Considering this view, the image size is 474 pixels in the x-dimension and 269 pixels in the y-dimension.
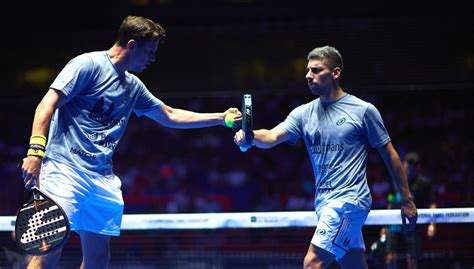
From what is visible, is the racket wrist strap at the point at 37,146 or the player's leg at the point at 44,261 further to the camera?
the player's leg at the point at 44,261

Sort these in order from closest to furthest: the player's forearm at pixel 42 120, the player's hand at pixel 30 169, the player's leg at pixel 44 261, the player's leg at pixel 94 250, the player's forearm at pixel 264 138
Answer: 1. the player's hand at pixel 30 169
2. the player's forearm at pixel 42 120
3. the player's leg at pixel 44 261
4. the player's leg at pixel 94 250
5. the player's forearm at pixel 264 138

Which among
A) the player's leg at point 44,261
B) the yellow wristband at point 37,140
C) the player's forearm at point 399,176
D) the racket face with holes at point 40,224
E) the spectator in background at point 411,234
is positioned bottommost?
the spectator in background at point 411,234

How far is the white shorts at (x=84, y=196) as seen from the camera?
455 cm

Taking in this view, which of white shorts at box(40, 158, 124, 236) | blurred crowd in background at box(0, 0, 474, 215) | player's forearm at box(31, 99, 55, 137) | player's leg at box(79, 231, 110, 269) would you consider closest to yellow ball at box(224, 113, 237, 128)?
white shorts at box(40, 158, 124, 236)

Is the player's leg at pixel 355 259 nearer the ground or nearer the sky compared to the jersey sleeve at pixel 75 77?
nearer the ground

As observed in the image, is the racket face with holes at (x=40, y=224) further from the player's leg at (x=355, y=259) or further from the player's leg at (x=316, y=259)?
the player's leg at (x=355, y=259)

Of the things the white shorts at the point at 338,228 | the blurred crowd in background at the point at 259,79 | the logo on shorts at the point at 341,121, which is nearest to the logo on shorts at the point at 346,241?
the white shorts at the point at 338,228

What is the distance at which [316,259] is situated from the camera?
4852 millimetres

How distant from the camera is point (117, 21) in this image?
1223cm

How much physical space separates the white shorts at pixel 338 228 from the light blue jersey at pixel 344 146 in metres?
0.06

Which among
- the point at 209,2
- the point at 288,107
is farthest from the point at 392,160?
the point at 288,107

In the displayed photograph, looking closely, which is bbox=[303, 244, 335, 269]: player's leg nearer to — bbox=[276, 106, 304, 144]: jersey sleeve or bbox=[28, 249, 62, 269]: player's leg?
bbox=[276, 106, 304, 144]: jersey sleeve

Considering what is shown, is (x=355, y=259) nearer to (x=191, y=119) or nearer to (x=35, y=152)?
(x=191, y=119)

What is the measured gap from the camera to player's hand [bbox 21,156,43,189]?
4.11 meters
